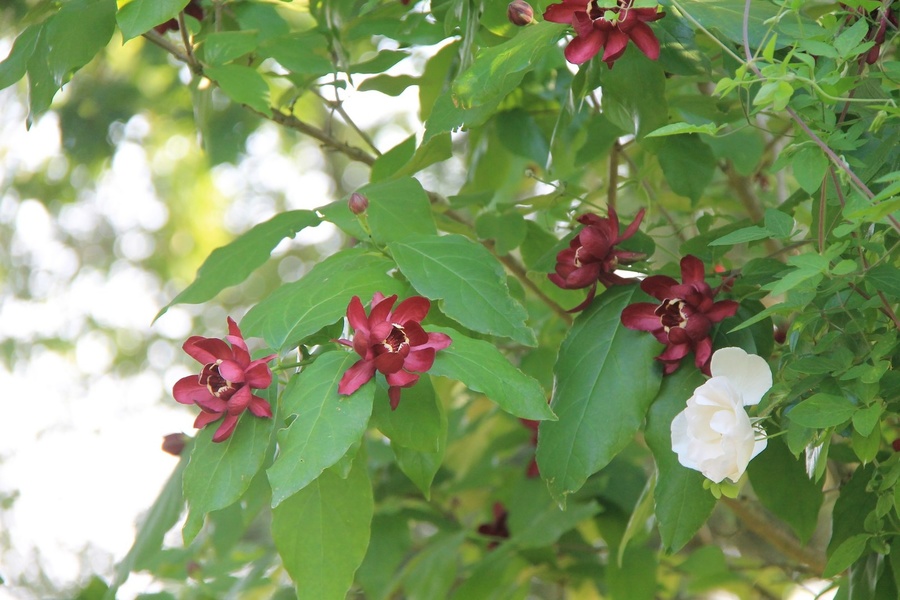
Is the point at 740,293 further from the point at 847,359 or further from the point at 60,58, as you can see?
the point at 60,58

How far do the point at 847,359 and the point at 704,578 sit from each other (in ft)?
3.13

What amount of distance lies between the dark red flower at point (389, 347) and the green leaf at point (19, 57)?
594 millimetres

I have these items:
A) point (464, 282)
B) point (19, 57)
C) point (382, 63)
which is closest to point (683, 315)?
point (464, 282)

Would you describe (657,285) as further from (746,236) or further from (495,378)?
(495,378)

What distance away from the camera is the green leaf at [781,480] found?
0.98 metres

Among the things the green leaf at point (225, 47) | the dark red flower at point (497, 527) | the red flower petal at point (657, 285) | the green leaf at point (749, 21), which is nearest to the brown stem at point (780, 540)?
the dark red flower at point (497, 527)

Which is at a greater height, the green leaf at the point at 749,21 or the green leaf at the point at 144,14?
the green leaf at the point at 144,14

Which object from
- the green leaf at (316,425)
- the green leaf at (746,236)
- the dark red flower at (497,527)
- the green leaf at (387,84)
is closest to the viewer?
the green leaf at (316,425)

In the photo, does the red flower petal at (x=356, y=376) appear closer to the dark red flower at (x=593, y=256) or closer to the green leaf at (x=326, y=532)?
the green leaf at (x=326, y=532)

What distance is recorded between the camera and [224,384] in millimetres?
783

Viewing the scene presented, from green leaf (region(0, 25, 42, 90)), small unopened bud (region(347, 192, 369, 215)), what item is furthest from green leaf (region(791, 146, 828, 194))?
green leaf (region(0, 25, 42, 90))

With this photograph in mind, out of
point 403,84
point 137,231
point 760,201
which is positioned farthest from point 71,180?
point 760,201

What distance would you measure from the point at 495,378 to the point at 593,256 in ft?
0.97

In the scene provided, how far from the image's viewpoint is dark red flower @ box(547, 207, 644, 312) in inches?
38.3
